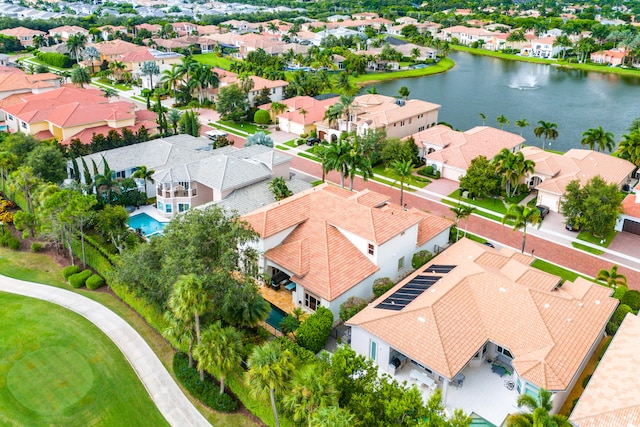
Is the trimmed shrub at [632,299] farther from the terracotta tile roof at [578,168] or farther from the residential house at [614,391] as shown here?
the terracotta tile roof at [578,168]

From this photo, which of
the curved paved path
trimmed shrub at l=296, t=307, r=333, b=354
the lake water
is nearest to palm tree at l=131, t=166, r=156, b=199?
the curved paved path

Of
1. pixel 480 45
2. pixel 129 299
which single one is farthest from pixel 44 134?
pixel 480 45

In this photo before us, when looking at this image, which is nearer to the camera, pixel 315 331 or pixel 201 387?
pixel 201 387

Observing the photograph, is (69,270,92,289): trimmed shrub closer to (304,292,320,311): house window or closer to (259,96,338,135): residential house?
(304,292,320,311): house window

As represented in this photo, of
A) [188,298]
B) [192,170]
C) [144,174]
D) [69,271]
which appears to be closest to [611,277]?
[188,298]

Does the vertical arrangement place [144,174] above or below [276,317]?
above

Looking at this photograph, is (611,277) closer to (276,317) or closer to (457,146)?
(276,317)
